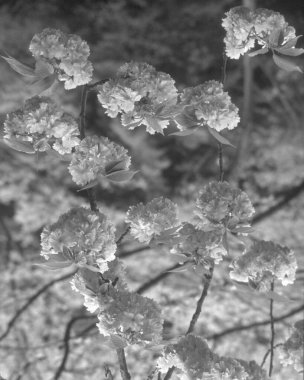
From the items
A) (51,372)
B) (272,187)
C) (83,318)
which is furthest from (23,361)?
(272,187)

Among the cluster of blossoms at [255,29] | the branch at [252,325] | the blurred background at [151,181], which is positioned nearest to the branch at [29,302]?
the blurred background at [151,181]

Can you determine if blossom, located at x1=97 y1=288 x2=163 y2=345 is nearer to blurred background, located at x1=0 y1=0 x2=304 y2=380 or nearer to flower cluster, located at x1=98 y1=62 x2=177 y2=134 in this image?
flower cluster, located at x1=98 y1=62 x2=177 y2=134

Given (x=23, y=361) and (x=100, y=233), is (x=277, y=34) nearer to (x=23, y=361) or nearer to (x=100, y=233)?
(x=100, y=233)

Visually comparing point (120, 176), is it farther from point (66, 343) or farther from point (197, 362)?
point (66, 343)

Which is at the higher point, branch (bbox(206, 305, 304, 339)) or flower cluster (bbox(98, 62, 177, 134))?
flower cluster (bbox(98, 62, 177, 134))

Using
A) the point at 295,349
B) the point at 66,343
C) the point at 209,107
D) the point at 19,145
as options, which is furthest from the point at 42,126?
the point at 66,343

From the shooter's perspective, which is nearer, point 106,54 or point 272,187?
point 272,187

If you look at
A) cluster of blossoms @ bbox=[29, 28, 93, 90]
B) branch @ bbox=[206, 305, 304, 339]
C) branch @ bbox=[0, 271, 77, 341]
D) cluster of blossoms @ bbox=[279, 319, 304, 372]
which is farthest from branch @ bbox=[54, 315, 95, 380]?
cluster of blossoms @ bbox=[29, 28, 93, 90]

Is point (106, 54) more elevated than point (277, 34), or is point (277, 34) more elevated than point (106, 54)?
point (277, 34)
